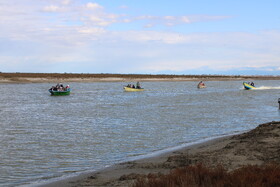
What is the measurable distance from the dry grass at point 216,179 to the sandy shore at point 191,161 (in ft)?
5.80

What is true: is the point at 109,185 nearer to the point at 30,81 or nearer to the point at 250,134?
the point at 250,134

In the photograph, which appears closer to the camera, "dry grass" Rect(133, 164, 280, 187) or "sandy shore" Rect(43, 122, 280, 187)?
"dry grass" Rect(133, 164, 280, 187)

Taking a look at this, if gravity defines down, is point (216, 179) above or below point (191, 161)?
above

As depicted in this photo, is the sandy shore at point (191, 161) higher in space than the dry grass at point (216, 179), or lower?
lower

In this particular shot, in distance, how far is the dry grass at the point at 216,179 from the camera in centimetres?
650

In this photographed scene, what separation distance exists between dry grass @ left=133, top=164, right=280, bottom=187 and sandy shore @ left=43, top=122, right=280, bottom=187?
1.77 m

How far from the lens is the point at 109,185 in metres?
8.59

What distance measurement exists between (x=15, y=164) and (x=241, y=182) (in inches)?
324

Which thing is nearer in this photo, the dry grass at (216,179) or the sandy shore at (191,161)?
the dry grass at (216,179)

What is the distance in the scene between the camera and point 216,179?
23.0 ft

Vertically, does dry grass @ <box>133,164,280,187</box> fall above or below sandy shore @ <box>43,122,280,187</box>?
above

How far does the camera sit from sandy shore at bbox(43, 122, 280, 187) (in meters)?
9.48

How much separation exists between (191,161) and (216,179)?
380 centimetres

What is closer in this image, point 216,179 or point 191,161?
point 216,179
